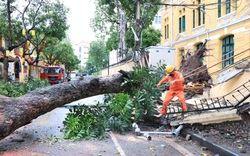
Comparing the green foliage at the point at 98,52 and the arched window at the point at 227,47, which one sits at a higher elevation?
the green foliage at the point at 98,52

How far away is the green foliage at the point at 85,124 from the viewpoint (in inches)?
257

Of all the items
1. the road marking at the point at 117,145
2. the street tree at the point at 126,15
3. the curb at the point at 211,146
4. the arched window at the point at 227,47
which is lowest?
the road marking at the point at 117,145

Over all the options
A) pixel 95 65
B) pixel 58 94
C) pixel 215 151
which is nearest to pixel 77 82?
pixel 58 94

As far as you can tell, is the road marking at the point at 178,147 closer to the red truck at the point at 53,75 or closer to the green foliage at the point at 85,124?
the green foliage at the point at 85,124

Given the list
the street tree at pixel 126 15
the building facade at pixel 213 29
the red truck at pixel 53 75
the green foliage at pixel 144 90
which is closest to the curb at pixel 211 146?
the green foliage at pixel 144 90

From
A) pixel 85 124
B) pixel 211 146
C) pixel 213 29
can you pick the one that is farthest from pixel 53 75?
pixel 211 146

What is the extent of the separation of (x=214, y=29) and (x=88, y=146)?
48.3 feet

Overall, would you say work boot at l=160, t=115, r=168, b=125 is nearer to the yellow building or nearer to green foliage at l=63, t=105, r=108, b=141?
green foliage at l=63, t=105, r=108, b=141

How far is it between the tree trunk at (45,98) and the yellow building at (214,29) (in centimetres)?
471

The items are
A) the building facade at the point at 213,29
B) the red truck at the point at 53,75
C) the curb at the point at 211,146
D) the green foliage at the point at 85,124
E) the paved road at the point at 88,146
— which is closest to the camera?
the curb at the point at 211,146

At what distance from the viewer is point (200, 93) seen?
12719mm

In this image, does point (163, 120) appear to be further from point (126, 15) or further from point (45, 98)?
point (126, 15)

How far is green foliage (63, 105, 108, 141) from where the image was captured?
6.54m

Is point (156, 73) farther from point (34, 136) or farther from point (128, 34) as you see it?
point (128, 34)
